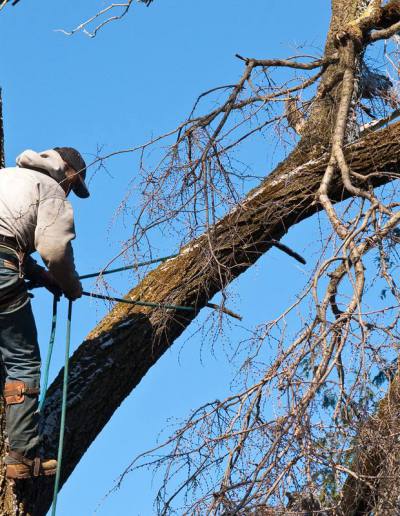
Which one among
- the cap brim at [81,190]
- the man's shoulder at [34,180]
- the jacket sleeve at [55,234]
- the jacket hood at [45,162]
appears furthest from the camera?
the cap brim at [81,190]

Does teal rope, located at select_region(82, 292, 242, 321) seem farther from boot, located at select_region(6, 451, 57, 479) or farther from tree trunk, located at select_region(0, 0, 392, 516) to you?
boot, located at select_region(6, 451, 57, 479)

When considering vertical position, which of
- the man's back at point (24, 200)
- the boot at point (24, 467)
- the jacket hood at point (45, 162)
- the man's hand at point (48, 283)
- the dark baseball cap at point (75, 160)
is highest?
the dark baseball cap at point (75, 160)

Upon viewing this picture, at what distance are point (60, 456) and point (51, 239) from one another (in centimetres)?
100

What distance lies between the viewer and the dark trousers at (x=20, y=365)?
5230 millimetres

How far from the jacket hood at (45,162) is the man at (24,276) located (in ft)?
0.05

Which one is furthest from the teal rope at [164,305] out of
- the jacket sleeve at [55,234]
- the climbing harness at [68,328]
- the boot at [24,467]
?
the boot at [24,467]

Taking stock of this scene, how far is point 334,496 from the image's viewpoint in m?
4.90

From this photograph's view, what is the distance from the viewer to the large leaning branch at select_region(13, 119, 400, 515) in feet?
18.8

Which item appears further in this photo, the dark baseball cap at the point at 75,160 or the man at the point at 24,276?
the dark baseball cap at the point at 75,160

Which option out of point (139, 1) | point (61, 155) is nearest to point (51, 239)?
point (61, 155)

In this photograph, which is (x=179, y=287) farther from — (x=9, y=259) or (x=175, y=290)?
(x=9, y=259)

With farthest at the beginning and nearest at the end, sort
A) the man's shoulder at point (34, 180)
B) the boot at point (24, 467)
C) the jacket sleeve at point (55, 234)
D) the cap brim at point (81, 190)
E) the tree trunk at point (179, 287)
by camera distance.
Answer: the cap brim at point (81, 190)
the tree trunk at point (179, 287)
the man's shoulder at point (34, 180)
the jacket sleeve at point (55, 234)
the boot at point (24, 467)

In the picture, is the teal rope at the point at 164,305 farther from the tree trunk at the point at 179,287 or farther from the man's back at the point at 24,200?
the man's back at the point at 24,200

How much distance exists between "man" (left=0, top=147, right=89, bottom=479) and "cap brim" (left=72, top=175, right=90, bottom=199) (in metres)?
0.27
